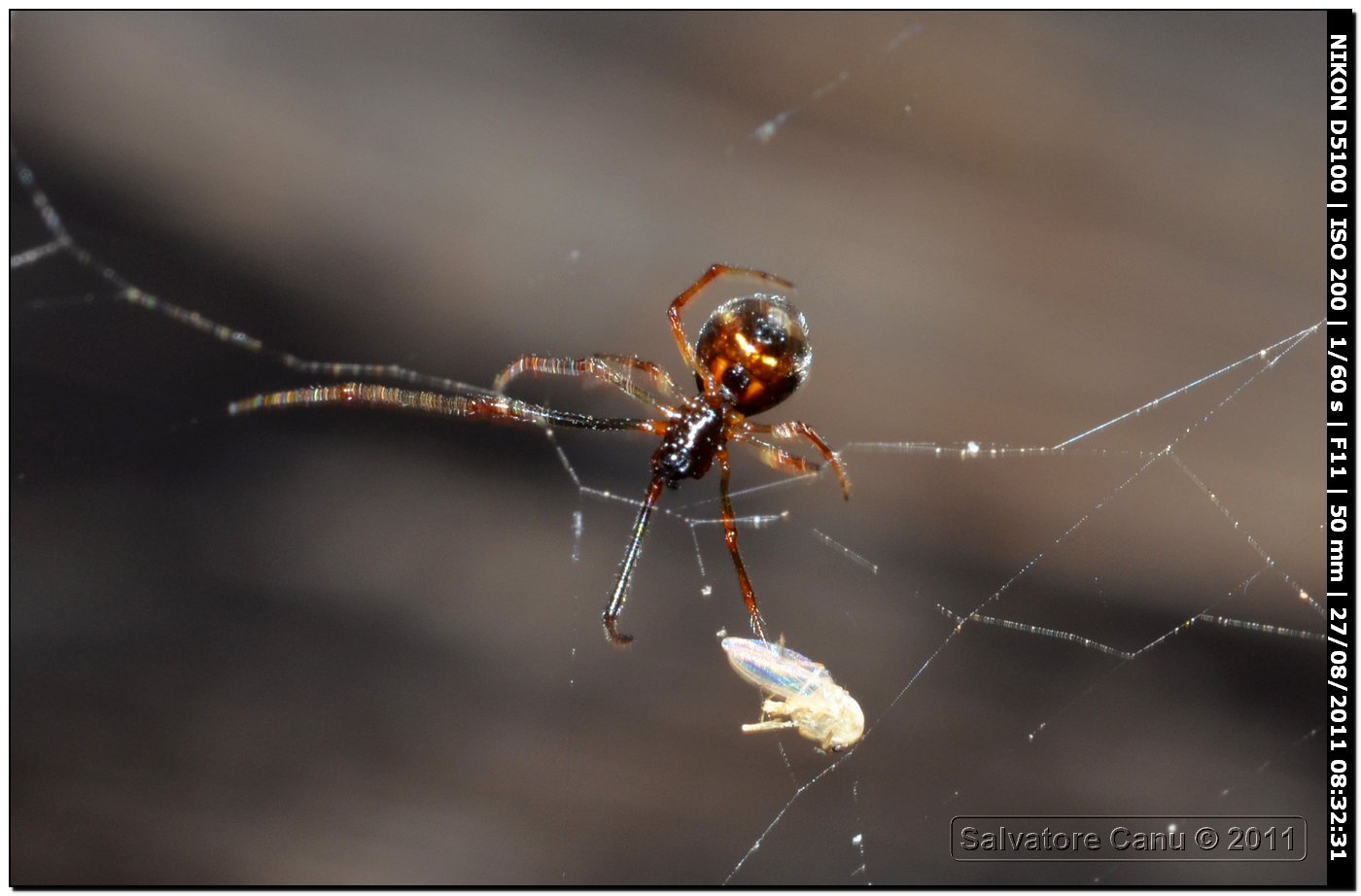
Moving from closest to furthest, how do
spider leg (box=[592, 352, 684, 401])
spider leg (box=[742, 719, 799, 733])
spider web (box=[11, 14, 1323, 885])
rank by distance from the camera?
spider leg (box=[742, 719, 799, 733]), spider leg (box=[592, 352, 684, 401]), spider web (box=[11, 14, 1323, 885])

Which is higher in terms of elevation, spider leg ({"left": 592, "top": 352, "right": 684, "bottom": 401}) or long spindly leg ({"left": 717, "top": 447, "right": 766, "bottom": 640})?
spider leg ({"left": 592, "top": 352, "right": 684, "bottom": 401})

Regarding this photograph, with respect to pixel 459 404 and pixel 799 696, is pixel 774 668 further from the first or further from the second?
pixel 459 404

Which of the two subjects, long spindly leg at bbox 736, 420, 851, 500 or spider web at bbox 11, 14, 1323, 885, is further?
spider web at bbox 11, 14, 1323, 885

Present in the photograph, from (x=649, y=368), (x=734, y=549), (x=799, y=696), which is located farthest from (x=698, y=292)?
(x=799, y=696)

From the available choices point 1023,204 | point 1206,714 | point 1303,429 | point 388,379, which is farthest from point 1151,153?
point 388,379

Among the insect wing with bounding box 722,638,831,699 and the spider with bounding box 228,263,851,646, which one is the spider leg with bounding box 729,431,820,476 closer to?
the spider with bounding box 228,263,851,646

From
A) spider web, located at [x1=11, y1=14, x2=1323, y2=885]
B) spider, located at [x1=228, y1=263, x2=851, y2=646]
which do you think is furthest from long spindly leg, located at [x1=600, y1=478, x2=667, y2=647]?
spider web, located at [x1=11, y1=14, x2=1323, y2=885]

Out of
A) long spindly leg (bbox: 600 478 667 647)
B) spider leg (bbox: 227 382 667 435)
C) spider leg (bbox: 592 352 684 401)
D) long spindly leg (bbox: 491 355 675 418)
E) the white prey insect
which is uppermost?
spider leg (bbox: 592 352 684 401)
